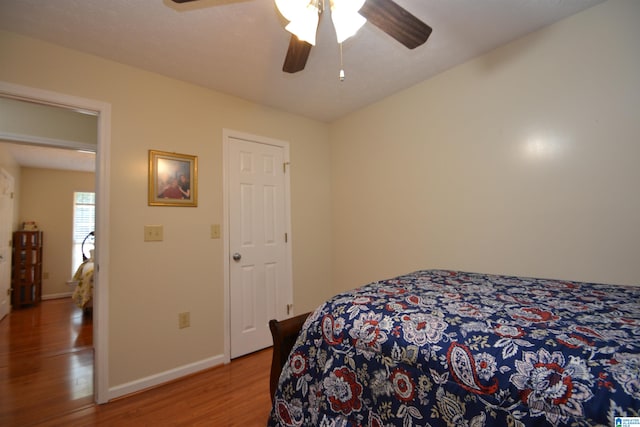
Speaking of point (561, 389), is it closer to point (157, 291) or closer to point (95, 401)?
point (157, 291)

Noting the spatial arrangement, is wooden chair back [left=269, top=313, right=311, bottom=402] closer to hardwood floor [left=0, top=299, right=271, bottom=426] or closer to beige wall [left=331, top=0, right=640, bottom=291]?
hardwood floor [left=0, top=299, right=271, bottom=426]

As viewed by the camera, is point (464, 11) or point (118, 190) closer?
point (464, 11)

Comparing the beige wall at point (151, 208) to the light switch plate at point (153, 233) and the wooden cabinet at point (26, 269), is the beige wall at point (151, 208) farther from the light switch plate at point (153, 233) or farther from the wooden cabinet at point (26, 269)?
the wooden cabinet at point (26, 269)

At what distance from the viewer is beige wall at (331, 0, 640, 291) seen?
1502 mm

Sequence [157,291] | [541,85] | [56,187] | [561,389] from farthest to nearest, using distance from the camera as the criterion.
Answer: [56,187]
[157,291]
[541,85]
[561,389]

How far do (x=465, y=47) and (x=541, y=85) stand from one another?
56 centimetres

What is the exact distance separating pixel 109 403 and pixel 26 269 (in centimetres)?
415

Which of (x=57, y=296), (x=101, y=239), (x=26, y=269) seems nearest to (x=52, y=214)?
(x=26, y=269)

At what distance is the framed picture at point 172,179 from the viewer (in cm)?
209

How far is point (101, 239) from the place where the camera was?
73.9 inches

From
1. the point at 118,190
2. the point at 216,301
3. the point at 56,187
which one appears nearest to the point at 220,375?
the point at 216,301

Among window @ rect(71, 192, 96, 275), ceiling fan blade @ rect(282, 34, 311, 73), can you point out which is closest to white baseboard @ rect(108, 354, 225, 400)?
ceiling fan blade @ rect(282, 34, 311, 73)

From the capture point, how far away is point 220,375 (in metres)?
2.13

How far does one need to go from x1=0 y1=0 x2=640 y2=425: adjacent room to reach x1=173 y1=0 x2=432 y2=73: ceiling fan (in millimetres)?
13
